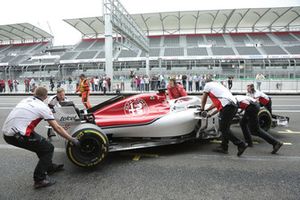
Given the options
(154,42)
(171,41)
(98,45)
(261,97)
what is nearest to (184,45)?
(171,41)

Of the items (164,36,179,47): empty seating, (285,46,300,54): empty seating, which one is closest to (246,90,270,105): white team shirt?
(285,46,300,54): empty seating

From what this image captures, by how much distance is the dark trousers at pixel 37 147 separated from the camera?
2.85m

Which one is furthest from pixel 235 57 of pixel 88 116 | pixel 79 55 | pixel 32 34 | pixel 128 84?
pixel 32 34

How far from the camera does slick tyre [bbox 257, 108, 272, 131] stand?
4977 mm

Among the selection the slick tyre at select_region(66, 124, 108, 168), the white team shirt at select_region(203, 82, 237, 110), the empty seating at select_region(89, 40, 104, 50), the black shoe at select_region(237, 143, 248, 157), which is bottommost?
the black shoe at select_region(237, 143, 248, 157)

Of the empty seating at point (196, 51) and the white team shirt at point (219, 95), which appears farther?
the empty seating at point (196, 51)

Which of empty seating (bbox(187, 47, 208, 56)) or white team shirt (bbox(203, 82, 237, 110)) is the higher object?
empty seating (bbox(187, 47, 208, 56))

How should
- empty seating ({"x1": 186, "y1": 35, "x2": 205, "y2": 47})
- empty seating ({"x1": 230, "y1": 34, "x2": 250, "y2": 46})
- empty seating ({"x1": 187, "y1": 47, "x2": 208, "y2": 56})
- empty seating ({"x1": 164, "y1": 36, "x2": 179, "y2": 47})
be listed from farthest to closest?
empty seating ({"x1": 164, "y1": 36, "x2": 179, "y2": 47}), empty seating ({"x1": 186, "y1": 35, "x2": 205, "y2": 47}), empty seating ({"x1": 230, "y1": 34, "x2": 250, "y2": 46}), empty seating ({"x1": 187, "y1": 47, "x2": 208, "y2": 56})

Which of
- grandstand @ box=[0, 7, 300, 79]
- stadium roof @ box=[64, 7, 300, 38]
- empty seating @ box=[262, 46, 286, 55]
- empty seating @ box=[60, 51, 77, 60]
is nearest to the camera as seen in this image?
grandstand @ box=[0, 7, 300, 79]

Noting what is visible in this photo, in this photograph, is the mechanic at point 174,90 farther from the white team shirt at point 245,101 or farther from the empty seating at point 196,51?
the empty seating at point 196,51

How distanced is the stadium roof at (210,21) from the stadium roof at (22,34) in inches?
349

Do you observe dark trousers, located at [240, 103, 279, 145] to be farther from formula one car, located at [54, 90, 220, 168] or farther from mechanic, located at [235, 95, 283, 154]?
formula one car, located at [54, 90, 220, 168]

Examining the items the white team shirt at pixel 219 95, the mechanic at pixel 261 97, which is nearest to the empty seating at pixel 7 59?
the mechanic at pixel 261 97

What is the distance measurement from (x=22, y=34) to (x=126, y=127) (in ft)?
173
